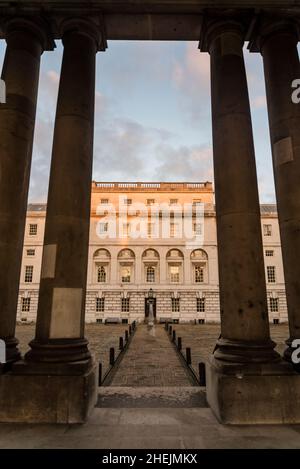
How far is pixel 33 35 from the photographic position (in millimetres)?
6363

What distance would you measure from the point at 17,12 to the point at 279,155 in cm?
621

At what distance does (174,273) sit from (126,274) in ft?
23.6

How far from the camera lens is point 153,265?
4403cm

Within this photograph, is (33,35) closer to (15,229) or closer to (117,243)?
(15,229)

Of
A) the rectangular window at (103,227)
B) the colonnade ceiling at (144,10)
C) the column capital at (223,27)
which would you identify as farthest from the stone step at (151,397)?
the rectangular window at (103,227)

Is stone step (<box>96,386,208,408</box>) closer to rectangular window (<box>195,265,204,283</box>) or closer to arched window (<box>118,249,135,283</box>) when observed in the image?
arched window (<box>118,249,135,283</box>)

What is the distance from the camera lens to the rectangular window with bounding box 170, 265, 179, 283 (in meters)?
43.5

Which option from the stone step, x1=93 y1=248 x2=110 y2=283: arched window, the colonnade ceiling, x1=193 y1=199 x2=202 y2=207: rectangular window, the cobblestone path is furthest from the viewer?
x1=193 y1=199 x2=202 y2=207: rectangular window

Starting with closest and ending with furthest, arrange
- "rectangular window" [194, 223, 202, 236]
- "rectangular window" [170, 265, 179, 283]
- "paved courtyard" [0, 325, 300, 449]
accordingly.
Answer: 1. "paved courtyard" [0, 325, 300, 449]
2. "rectangular window" [170, 265, 179, 283]
3. "rectangular window" [194, 223, 202, 236]

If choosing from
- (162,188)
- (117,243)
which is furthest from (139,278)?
(162,188)

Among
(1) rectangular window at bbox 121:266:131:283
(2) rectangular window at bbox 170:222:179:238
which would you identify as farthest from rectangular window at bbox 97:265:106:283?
(2) rectangular window at bbox 170:222:179:238

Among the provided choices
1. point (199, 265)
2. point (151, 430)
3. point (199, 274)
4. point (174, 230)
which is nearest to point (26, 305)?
point (174, 230)

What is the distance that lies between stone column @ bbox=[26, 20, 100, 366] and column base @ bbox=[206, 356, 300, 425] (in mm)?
2259

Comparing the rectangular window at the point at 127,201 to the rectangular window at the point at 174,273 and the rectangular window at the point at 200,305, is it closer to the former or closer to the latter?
the rectangular window at the point at 174,273
